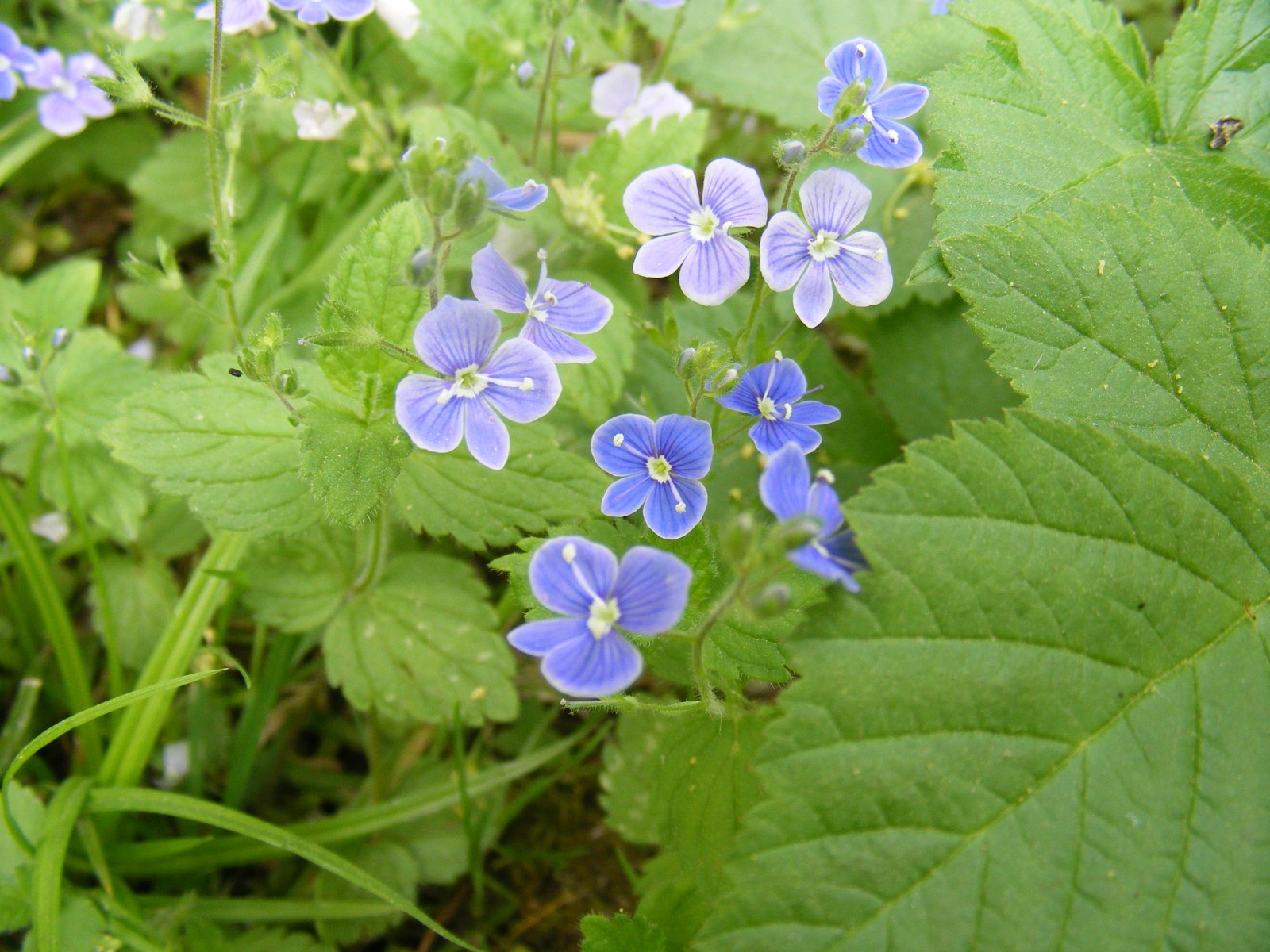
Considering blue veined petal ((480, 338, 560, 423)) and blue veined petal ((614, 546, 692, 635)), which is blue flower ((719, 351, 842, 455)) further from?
blue veined petal ((614, 546, 692, 635))

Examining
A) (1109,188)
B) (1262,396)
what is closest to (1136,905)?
(1262,396)

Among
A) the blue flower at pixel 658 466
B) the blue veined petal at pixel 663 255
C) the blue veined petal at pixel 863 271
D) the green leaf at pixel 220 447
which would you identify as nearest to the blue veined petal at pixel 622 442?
the blue flower at pixel 658 466

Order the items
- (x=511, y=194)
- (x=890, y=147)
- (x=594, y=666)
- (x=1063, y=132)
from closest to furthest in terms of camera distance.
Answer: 1. (x=594, y=666)
2. (x=511, y=194)
3. (x=890, y=147)
4. (x=1063, y=132)

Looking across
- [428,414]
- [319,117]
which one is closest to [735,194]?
[428,414]

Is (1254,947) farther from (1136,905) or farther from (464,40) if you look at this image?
(464,40)

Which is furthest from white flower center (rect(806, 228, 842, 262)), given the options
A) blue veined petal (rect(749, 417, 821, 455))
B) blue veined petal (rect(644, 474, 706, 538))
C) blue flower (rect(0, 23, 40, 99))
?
blue flower (rect(0, 23, 40, 99))

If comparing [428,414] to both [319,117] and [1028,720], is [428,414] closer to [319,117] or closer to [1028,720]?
[1028,720]
